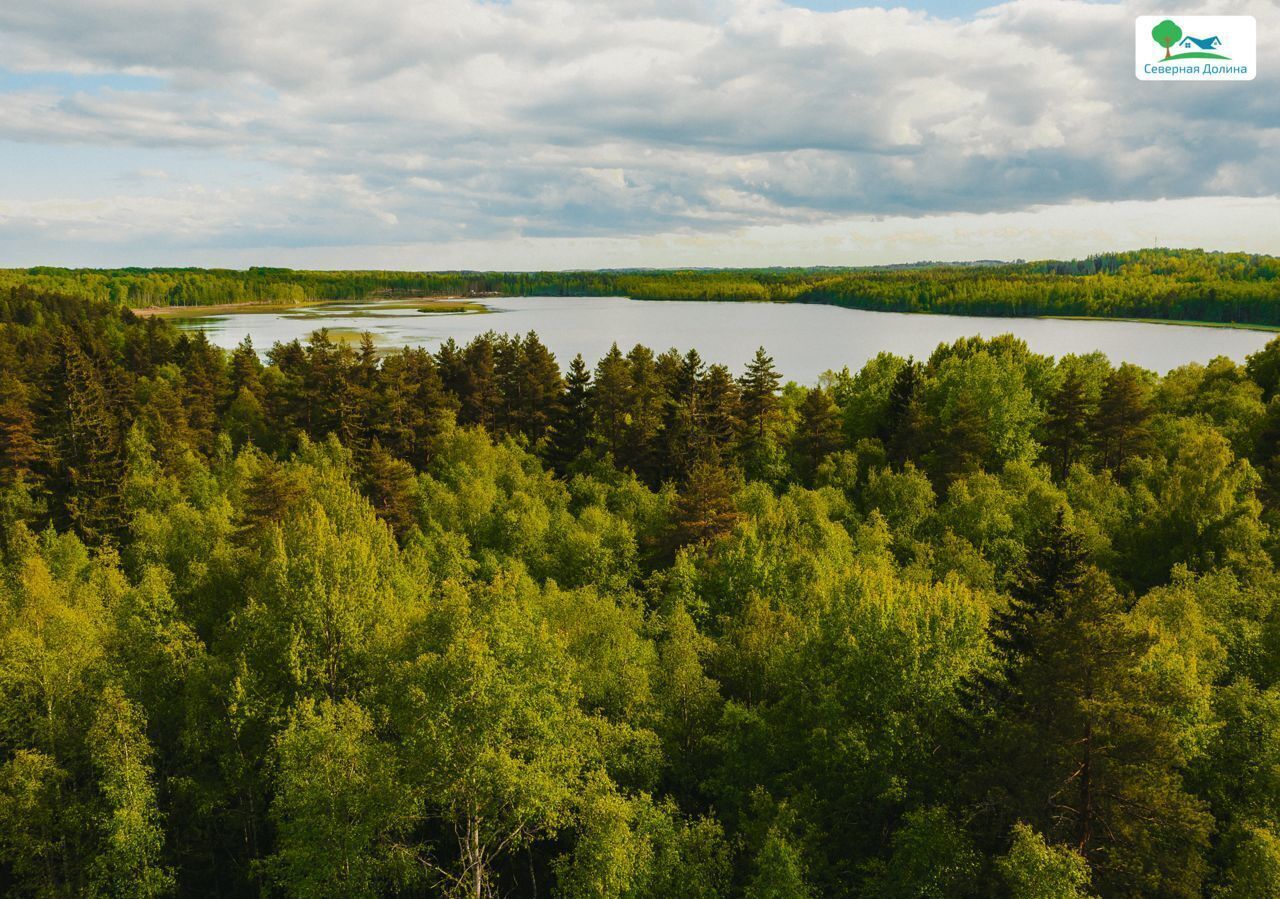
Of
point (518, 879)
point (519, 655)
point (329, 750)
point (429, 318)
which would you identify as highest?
point (429, 318)

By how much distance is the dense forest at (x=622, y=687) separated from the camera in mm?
19844

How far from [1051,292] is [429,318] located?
498ft

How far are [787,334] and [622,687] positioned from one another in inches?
4811

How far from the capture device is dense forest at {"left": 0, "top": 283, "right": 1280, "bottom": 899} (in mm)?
19844

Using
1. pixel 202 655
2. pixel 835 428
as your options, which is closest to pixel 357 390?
pixel 202 655

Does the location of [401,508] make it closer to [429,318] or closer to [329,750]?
[329,750]

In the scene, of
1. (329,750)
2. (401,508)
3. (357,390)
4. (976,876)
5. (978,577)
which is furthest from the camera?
(357,390)

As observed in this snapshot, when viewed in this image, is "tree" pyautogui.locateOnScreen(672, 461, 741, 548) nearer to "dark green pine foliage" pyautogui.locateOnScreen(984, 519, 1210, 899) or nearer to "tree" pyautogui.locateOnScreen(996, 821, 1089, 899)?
"dark green pine foliage" pyautogui.locateOnScreen(984, 519, 1210, 899)

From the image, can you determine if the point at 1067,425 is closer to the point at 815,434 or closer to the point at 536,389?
the point at 815,434

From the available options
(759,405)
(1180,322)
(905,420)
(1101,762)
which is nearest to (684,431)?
(759,405)

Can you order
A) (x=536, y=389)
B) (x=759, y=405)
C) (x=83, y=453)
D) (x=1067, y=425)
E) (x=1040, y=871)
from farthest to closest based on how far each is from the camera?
(x=536, y=389) < (x=759, y=405) < (x=1067, y=425) < (x=83, y=453) < (x=1040, y=871)

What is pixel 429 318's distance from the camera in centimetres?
19288

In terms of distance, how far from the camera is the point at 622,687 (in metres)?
28.2

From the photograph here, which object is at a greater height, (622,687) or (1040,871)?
(1040,871)
